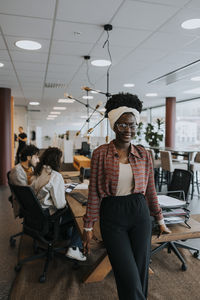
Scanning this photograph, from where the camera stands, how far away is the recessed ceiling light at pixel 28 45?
343 cm

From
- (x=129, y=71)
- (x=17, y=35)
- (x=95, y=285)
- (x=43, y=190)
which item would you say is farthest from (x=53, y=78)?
(x=95, y=285)

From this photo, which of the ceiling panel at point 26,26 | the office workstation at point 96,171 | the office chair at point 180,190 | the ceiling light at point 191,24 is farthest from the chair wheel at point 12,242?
the ceiling light at point 191,24

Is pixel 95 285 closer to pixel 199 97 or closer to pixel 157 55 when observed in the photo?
pixel 157 55

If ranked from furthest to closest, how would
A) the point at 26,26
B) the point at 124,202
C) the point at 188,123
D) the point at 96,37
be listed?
the point at 188,123 < the point at 96,37 < the point at 26,26 < the point at 124,202

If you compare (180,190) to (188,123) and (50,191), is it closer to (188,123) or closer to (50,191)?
→ (50,191)

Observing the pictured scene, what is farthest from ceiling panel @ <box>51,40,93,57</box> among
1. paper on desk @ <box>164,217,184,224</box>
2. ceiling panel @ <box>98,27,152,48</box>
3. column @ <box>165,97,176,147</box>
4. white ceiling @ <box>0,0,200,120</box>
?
column @ <box>165,97,176,147</box>

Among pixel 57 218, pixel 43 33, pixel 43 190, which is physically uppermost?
pixel 43 33

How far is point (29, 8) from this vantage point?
2457 mm

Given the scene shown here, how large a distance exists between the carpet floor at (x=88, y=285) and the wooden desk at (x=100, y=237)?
3.2 inches

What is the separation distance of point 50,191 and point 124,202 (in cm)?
121

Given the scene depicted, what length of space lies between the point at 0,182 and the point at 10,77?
104 inches

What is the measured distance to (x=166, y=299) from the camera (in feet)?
7.07

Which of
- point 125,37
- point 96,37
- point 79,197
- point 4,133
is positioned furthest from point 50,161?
point 4,133

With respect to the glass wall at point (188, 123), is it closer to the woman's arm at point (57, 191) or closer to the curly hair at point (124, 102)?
the woman's arm at point (57, 191)
